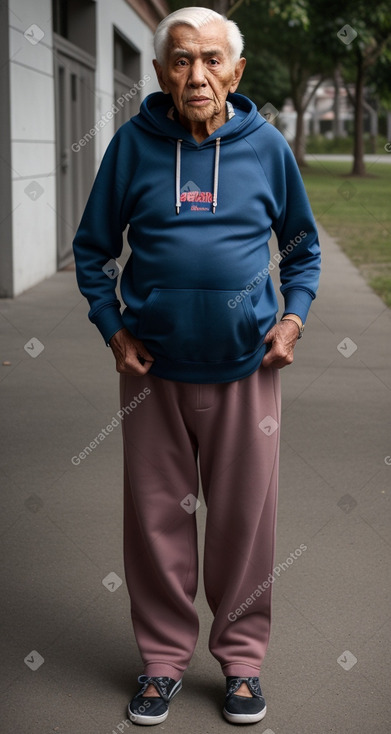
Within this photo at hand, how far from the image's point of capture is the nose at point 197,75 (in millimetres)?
2594

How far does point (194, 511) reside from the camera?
2953mm

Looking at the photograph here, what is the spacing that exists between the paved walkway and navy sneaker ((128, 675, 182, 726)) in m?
0.03

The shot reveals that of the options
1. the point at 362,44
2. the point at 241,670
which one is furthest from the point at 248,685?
the point at 362,44

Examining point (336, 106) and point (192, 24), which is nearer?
point (192, 24)

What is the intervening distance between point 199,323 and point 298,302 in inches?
13.9

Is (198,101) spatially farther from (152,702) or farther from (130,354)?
(152,702)

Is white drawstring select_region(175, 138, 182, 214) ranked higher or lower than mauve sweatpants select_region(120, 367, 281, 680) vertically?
higher

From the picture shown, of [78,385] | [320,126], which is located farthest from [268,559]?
[320,126]

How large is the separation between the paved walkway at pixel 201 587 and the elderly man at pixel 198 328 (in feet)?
0.65

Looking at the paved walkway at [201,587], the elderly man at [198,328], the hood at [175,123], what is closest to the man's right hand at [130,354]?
the elderly man at [198,328]

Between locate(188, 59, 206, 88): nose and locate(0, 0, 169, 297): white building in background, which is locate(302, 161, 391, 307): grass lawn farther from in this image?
locate(188, 59, 206, 88): nose

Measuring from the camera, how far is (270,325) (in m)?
2.87

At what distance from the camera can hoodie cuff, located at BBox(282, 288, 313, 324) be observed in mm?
2920

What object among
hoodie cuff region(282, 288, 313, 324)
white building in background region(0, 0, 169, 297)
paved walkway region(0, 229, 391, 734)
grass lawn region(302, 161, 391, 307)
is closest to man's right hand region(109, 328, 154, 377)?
hoodie cuff region(282, 288, 313, 324)
